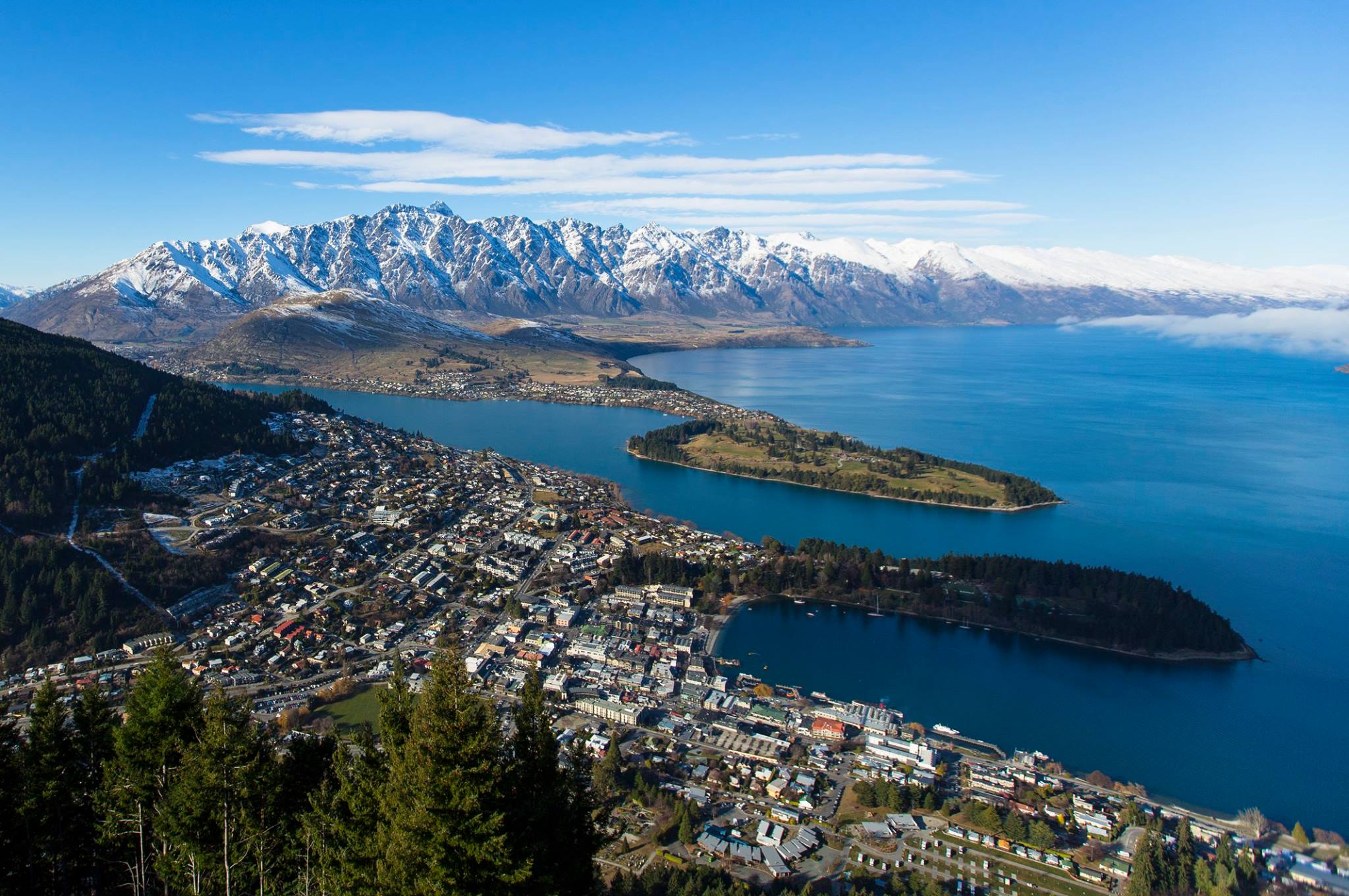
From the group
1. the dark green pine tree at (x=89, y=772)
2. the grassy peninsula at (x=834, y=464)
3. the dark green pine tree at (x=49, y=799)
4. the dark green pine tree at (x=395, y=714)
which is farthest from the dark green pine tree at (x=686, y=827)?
the grassy peninsula at (x=834, y=464)

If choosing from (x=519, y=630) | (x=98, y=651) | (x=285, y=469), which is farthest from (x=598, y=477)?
(x=98, y=651)

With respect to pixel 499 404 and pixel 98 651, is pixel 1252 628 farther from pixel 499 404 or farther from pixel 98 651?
pixel 499 404

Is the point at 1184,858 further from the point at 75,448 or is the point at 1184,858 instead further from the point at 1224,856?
the point at 75,448

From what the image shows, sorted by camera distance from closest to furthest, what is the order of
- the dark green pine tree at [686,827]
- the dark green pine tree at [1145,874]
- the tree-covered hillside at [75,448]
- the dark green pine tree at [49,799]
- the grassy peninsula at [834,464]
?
the dark green pine tree at [49,799]
the dark green pine tree at [1145,874]
the dark green pine tree at [686,827]
the tree-covered hillside at [75,448]
the grassy peninsula at [834,464]

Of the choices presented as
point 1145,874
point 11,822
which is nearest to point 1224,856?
point 1145,874

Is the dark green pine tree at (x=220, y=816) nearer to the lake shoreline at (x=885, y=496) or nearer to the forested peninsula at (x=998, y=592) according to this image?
the forested peninsula at (x=998, y=592)
